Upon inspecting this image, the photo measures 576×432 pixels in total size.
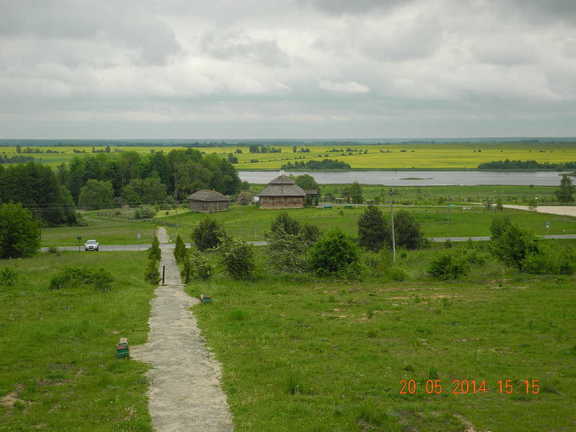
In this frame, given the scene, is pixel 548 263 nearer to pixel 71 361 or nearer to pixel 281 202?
pixel 71 361

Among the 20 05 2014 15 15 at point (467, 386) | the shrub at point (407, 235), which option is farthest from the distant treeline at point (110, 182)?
the 20 05 2014 15 15 at point (467, 386)

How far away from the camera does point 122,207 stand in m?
90.4

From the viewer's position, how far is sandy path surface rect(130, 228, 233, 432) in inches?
370

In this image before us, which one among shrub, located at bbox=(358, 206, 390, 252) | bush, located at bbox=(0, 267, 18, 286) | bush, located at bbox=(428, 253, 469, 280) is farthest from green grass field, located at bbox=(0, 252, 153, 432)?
shrub, located at bbox=(358, 206, 390, 252)

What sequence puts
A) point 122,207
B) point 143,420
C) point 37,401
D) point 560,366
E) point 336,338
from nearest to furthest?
point 143,420
point 37,401
point 560,366
point 336,338
point 122,207

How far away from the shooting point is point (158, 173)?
349 ft

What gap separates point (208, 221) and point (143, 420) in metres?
34.6

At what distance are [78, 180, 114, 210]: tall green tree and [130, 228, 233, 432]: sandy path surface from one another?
74.2 m

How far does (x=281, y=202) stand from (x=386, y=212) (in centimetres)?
2107

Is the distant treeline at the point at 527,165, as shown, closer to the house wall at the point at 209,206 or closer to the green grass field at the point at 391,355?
the house wall at the point at 209,206

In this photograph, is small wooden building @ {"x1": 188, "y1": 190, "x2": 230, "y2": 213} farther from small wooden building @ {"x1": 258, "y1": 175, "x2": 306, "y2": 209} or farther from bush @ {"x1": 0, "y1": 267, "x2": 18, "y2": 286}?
bush @ {"x1": 0, "y1": 267, "x2": 18, "y2": 286}

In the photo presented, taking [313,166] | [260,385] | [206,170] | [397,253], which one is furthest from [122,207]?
[313,166]

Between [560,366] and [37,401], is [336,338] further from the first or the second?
[37,401]

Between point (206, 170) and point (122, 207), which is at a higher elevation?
point (206, 170)
